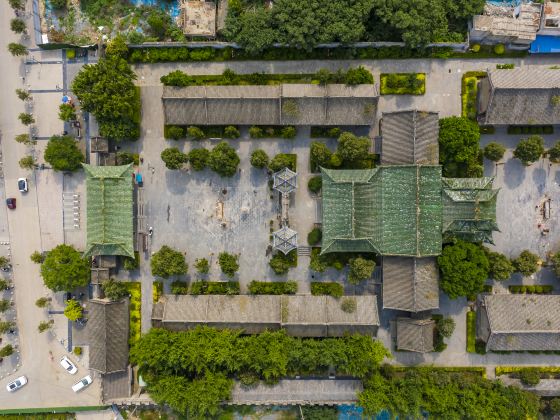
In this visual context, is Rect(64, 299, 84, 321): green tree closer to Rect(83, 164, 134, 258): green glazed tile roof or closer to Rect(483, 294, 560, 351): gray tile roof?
Rect(83, 164, 134, 258): green glazed tile roof

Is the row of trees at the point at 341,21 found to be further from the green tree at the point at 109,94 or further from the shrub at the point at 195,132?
the green tree at the point at 109,94

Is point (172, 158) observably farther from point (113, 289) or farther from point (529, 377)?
point (529, 377)

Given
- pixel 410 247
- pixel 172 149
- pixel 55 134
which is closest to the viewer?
pixel 410 247

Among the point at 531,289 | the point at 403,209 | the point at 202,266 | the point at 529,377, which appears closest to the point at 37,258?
the point at 202,266

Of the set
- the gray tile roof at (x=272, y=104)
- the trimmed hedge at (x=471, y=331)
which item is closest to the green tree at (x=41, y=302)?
the gray tile roof at (x=272, y=104)

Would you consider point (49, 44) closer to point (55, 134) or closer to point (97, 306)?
point (55, 134)

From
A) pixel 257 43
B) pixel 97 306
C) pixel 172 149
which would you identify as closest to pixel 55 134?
pixel 172 149

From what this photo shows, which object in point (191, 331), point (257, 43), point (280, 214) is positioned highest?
point (257, 43)
